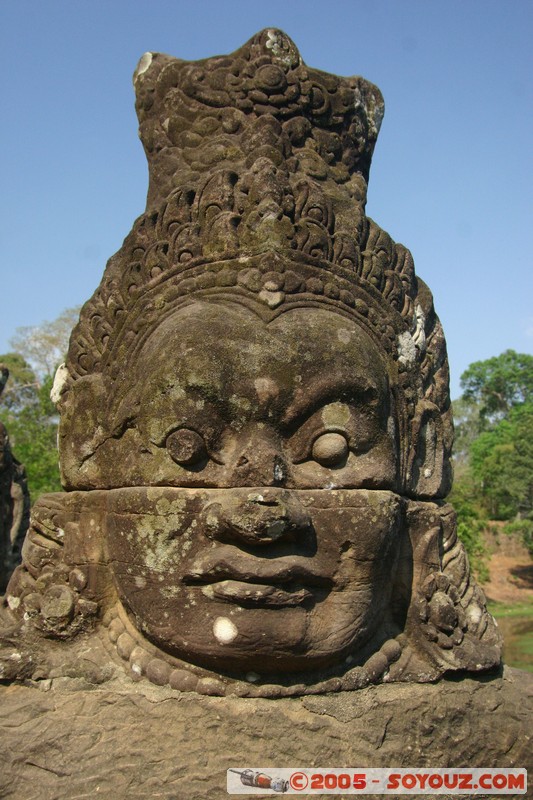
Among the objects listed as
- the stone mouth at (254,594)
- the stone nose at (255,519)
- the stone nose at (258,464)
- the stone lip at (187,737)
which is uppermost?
the stone nose at (258,464)

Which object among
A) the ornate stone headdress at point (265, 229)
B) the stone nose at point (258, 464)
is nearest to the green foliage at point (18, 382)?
the ornate stone headdress at point (265, 229)

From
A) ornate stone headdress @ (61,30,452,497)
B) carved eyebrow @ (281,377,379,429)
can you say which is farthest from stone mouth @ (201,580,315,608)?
ornate stone headdress @ (61,30,452,497)

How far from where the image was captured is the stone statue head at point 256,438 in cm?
242

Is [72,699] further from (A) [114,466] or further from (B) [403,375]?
(B) [403,375]

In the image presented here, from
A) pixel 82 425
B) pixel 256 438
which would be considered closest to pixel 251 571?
pixel 256 438

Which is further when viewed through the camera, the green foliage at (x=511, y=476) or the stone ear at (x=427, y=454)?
the green foliage at (x=511, y=476)

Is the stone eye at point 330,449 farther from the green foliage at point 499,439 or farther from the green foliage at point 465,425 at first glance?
the green foliage at point 465,425

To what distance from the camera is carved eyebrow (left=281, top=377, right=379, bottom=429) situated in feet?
8.32

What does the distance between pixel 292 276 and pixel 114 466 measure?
1080mm

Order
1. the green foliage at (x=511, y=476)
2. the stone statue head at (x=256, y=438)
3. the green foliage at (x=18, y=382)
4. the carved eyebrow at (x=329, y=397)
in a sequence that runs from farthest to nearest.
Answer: the green foliage at (x=18, y=382)
the green foliage at (x=511, y=476)
the carved eyebrow at (x=329, y=397)
the stone statue head at (x=256, y=438)

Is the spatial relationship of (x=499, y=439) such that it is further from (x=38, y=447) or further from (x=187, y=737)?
(x=187, y=737)

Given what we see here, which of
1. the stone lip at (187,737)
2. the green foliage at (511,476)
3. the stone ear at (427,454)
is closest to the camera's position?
the stone lip at (187,737)

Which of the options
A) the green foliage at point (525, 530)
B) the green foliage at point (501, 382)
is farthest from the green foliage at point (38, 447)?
the green foliage at point (501, 382)
